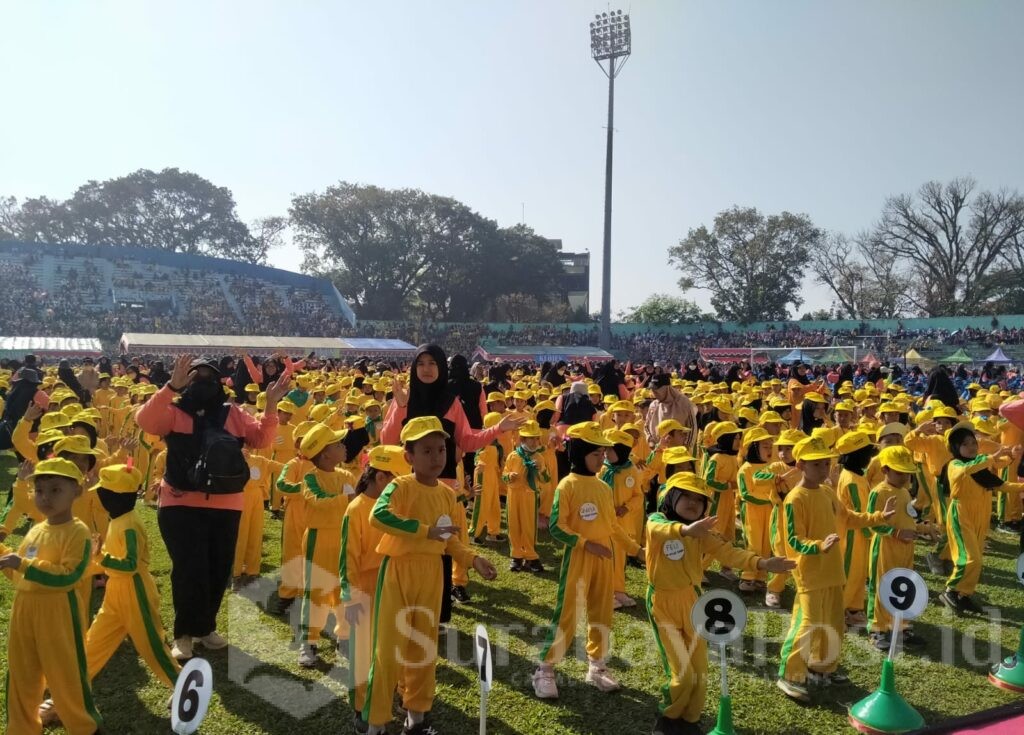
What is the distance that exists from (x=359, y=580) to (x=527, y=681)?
4.29 ft

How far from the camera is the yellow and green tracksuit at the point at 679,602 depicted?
404 centimetres

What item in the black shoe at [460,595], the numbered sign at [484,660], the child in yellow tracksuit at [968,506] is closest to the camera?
the numbered sign at [484,660]

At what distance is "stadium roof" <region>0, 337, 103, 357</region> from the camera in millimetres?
25172

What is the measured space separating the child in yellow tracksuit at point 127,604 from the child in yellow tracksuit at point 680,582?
110 inches

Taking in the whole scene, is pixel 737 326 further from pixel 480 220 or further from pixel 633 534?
pixel 633 534

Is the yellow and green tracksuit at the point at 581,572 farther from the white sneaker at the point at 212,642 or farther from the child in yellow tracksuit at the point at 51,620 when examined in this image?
the child in yellow tracksuit at the point at 51,620

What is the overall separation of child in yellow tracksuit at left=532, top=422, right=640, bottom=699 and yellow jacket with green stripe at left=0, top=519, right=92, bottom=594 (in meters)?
2.62

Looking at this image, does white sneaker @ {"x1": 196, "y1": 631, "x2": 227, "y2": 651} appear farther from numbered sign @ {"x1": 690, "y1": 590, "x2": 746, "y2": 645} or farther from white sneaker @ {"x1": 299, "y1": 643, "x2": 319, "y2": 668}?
numbered sign @ {"x1": 690, "y1": 590, "x2": 746, "y2": 645}

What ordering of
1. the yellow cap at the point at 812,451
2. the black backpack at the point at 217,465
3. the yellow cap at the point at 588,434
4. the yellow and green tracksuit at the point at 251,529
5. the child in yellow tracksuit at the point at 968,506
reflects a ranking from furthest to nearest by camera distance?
the yellow and green tracksuit at the point at 251,529
the child in yellow tracksuit at the point at 968,506
the yellow cap at the point at 588,434
the yellow cap at the point at 812,451
the black backpack at the point at 217,465

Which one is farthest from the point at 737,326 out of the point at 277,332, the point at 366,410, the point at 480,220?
the point at 366,410

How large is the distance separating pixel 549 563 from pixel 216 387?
4.13 m

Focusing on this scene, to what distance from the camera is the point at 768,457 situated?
6.87m

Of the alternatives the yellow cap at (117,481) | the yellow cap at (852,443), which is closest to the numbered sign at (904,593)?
the yellow cap at (852,443)

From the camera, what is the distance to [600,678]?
15.5ft
